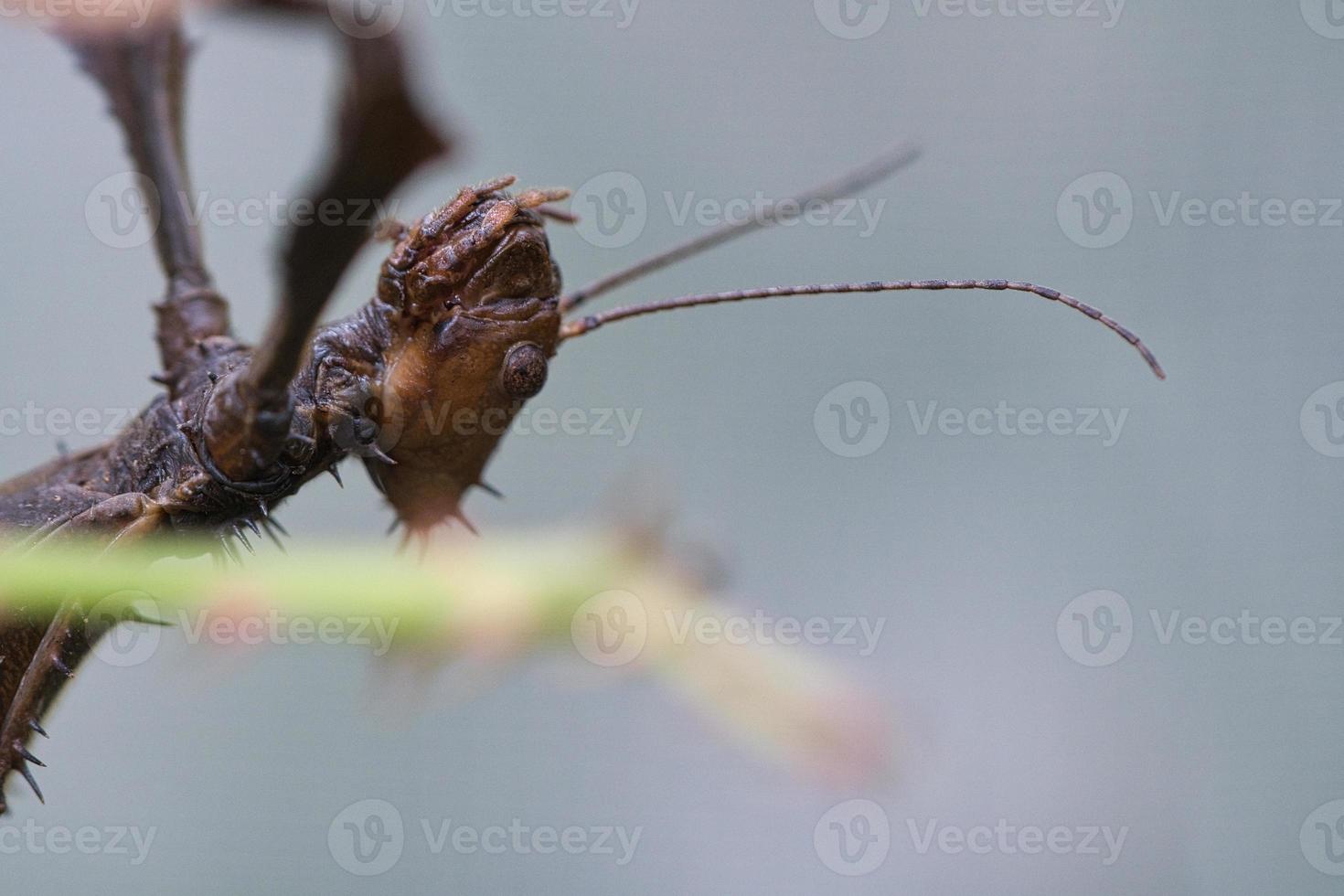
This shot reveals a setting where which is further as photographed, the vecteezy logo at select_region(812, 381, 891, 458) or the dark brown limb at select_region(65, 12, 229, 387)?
the vecteezy logo at select_region(812, 381, 891, 458)

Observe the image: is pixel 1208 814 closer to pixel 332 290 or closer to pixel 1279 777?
pixel 1279 777
